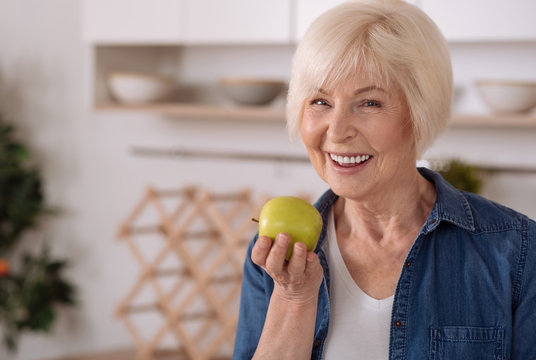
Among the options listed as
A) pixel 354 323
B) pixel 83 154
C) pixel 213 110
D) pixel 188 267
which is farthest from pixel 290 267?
pixel 83 154

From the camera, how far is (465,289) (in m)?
1.29

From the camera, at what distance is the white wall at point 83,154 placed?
3318 mm

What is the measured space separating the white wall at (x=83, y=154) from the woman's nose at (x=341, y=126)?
193cm

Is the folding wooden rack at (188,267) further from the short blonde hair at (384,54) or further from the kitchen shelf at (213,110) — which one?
the short blonde hair at (384,54)

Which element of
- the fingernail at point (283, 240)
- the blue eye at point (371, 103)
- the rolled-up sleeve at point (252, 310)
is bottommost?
the rolled-up sleeve at point (252, 310)

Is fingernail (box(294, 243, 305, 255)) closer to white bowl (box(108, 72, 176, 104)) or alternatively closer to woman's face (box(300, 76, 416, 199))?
woman's face (box(300, 76, 416, 199))

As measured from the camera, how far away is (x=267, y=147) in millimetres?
3146

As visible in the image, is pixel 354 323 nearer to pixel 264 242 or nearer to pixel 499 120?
pixel 264 242

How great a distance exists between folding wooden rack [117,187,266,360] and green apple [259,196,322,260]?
163 cm

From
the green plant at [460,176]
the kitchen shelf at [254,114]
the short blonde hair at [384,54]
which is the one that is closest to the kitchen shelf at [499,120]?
the kitchen shelf at [254,114]

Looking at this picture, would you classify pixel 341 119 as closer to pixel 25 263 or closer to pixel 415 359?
pixel 415 359

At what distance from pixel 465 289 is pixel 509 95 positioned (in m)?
1.29

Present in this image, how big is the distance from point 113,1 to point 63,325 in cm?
166

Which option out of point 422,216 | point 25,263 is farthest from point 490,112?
point 25,263
